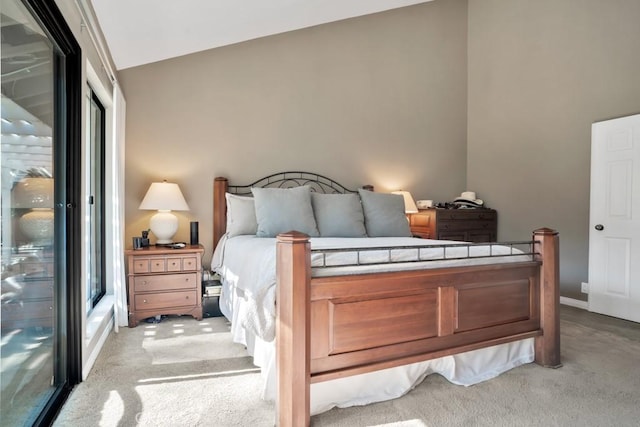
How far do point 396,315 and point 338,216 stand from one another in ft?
5.27

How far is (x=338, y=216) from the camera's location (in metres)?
3.44

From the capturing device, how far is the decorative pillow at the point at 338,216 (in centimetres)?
340

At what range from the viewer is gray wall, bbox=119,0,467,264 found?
12.2 feet

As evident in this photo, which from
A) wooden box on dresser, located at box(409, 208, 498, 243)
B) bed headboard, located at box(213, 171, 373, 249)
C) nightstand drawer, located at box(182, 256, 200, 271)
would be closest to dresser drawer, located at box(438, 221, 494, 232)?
wooden box on dresser, located at box(409, 208, 498, 243)

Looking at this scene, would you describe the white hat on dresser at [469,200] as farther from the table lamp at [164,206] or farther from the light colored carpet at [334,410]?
the table lamp at [164,206]

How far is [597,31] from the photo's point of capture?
383cm

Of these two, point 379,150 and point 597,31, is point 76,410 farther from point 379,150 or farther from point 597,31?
point 597,31

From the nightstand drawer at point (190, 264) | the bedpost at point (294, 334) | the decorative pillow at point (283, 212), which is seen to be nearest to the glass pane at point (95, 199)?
the nightstand drawer at point (190, 264)

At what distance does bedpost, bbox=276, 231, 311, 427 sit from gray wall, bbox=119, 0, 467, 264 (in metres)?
2.44

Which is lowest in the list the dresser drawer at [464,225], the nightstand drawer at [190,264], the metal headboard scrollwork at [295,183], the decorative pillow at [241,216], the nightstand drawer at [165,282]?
the nightstand drawer at [165,282]

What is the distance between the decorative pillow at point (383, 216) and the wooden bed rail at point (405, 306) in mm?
1318

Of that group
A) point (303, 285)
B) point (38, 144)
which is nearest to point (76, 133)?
point (38, 144)

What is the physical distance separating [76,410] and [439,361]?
6.23ft

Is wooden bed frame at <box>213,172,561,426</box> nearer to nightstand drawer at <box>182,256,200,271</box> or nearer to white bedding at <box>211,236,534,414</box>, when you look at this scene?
white bedding at <box>211,236,534,414</box>
